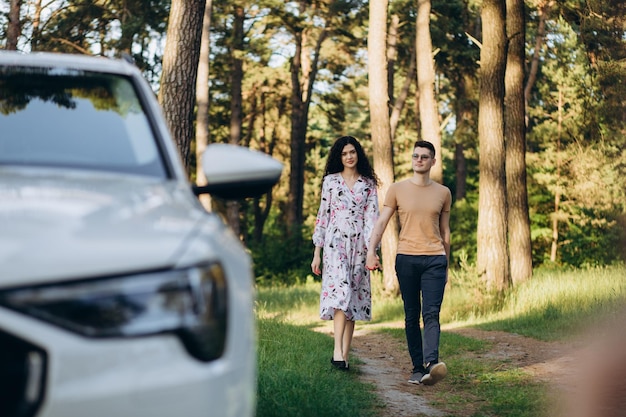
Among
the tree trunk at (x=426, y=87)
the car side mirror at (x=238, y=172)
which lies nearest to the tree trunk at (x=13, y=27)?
the tree trunk at (x=426, y=87)

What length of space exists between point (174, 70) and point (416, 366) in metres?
4.10

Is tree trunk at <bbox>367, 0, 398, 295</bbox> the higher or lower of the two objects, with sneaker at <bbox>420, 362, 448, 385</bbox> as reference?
higher

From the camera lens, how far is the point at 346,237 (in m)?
9.48

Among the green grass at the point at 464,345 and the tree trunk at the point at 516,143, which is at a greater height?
the tree trunk at the point at 516,143

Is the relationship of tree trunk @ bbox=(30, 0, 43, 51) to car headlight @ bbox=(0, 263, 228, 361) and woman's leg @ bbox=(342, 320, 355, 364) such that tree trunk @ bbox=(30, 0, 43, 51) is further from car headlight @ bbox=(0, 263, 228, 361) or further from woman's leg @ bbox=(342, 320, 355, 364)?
car headlight @ bbox=(0, 263, 228, 361)

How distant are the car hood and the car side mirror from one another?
1.59ft

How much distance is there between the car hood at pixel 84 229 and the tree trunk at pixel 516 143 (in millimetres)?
18837

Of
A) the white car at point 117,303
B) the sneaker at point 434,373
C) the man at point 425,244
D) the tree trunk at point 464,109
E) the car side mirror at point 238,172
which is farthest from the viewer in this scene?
the tree trunk at point 464,109

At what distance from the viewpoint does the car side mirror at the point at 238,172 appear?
11.9 feet

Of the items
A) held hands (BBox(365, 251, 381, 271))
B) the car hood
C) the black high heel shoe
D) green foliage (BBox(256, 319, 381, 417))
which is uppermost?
the car hood

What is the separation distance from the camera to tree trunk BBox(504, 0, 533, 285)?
69.4 feet

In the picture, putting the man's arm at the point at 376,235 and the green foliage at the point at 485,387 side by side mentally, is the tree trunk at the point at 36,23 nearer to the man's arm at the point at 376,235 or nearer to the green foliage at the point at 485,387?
the green foliage at the point at 485,387

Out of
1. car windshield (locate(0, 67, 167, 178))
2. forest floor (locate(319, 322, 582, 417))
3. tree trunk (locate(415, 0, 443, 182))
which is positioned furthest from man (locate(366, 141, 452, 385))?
tree trunk (locate(415, 0, 443, 182))

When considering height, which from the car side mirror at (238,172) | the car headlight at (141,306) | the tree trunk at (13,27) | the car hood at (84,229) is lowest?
the car headlight at (141,306)
